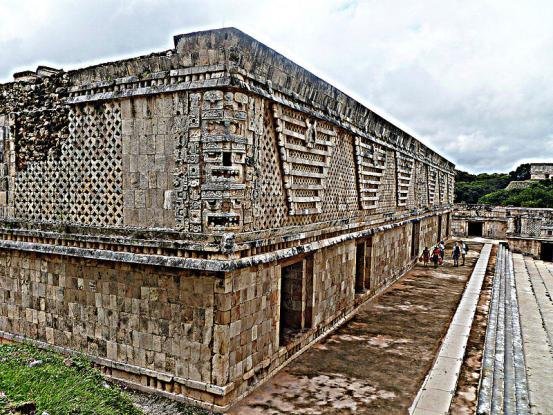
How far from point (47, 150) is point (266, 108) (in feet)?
11.8

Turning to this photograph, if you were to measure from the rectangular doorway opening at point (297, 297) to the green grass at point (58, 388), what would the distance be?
2.95 meters

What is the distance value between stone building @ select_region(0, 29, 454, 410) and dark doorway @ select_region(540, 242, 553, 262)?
933 inches

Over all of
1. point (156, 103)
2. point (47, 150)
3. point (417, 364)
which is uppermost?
point (156, 103)

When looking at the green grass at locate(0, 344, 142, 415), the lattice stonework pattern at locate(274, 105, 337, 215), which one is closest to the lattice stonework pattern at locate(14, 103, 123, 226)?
the green grass at locate(0, 344, 142, 415)

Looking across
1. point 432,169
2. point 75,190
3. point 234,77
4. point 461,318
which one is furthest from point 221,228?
point 432,169

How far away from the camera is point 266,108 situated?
613cm

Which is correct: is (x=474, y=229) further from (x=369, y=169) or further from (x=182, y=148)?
(x=182, y=148)

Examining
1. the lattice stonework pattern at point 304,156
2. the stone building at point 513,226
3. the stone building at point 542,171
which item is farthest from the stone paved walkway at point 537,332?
the stone building at point 542,171

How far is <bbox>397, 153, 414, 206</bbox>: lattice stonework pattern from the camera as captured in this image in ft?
43.1

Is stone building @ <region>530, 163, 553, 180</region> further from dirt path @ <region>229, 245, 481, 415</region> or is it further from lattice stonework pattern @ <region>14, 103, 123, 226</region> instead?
lattice stonework pattern @ <region>14, 103, 123, 226</region>

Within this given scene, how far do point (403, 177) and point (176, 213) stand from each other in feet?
31.2

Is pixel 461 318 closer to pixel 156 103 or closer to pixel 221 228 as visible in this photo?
pixel 221 228

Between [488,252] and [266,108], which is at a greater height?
[266,108]

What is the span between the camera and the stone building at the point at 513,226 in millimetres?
26547
